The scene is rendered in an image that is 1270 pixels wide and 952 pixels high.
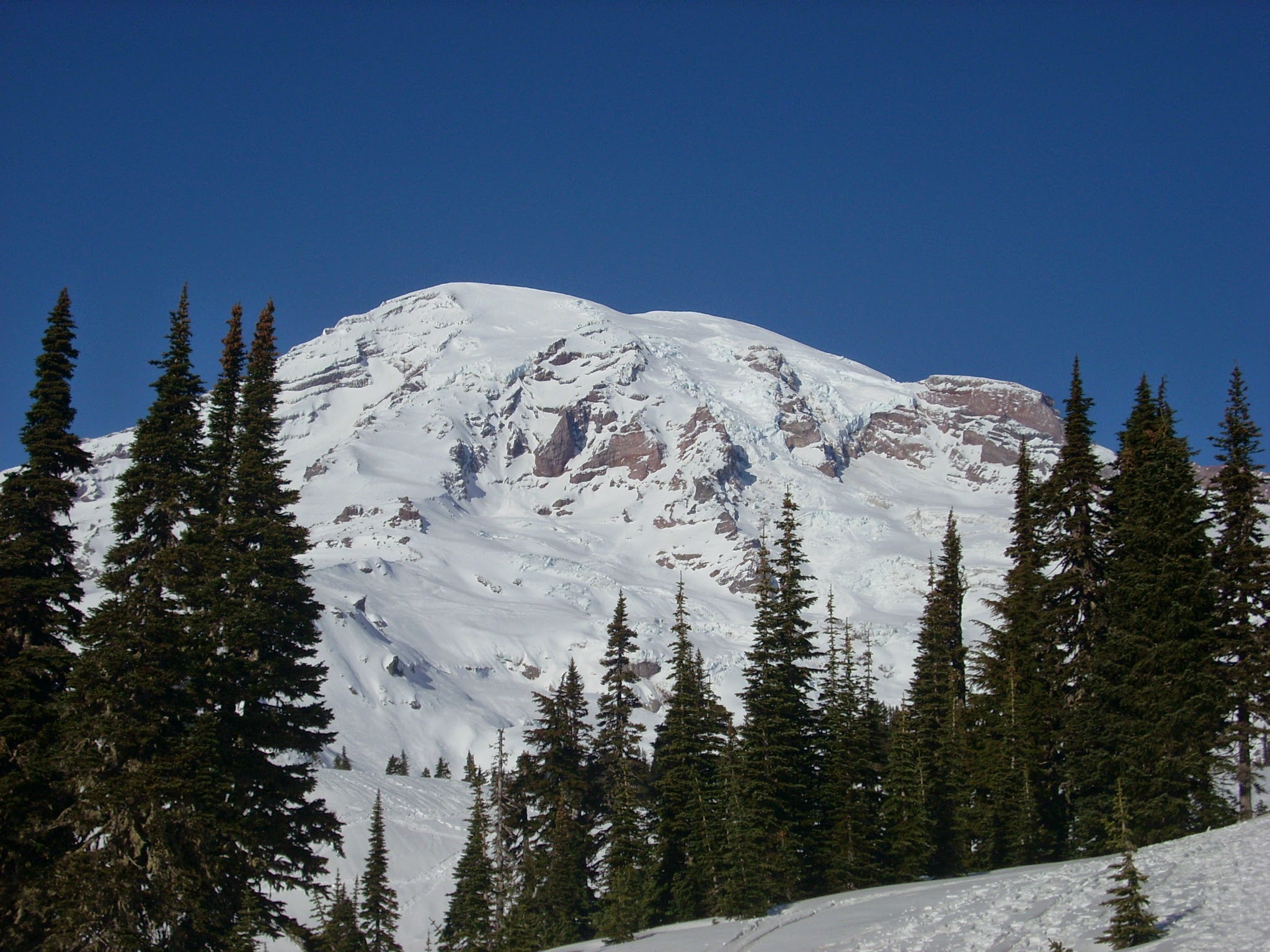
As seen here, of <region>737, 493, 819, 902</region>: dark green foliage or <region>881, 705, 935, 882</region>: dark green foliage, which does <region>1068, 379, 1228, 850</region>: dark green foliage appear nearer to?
<region>881, 705, 935, 882</region>: dark green foliage

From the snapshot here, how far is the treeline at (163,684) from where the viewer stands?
24.0 metres

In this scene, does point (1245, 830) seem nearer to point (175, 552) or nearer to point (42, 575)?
point (175, 552)

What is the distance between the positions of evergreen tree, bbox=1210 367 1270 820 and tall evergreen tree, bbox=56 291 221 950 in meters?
25.3

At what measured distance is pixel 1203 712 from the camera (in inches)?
1195

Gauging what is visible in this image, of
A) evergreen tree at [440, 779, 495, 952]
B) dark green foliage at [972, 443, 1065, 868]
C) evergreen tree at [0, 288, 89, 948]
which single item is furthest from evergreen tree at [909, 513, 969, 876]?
evergreen tree at [0, 288, 89, 948]

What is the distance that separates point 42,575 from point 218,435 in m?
5.40

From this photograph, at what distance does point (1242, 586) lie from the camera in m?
30.8

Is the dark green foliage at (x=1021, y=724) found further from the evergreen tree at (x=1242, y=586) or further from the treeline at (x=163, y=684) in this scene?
the treeline at (x=163, y=684)

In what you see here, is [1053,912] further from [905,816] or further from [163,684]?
[905,816]

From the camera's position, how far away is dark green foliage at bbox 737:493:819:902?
37.9 m

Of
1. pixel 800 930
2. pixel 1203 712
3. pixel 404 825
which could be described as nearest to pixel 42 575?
pixel 800 930

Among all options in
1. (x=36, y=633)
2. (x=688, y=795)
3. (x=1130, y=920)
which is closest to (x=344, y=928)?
(x=688, y=795)

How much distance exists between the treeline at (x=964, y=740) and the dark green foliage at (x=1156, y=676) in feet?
0.25

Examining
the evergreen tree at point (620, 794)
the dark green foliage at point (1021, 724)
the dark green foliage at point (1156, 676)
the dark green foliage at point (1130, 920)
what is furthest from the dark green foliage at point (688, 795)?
the dark green foliage at point (1130, 920)
